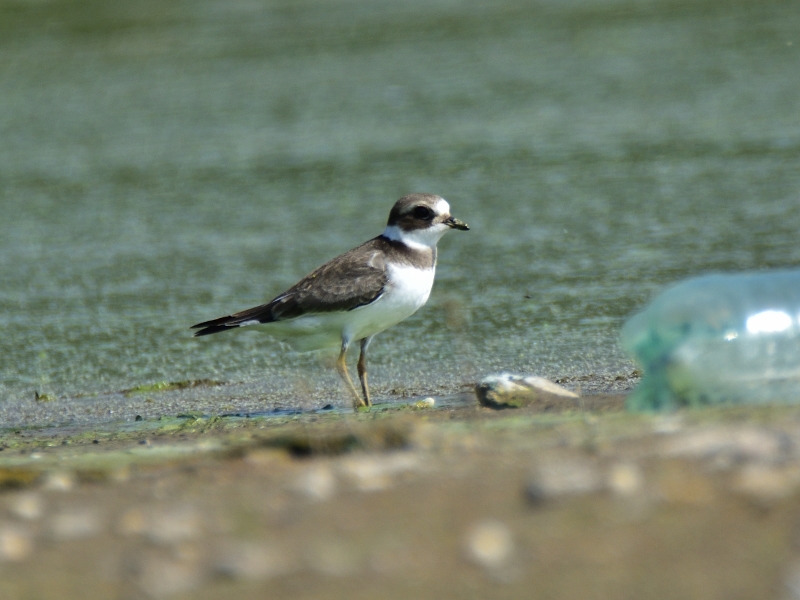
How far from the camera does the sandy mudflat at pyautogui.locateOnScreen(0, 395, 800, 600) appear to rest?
8.87 ft

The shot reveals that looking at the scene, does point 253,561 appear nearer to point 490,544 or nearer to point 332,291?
point 490,544

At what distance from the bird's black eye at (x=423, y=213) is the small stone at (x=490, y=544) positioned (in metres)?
3.32

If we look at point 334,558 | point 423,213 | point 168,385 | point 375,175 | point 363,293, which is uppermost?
point 375,175

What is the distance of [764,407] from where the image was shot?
353cm

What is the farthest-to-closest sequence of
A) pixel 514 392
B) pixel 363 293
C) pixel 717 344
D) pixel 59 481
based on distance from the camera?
pixel 363 293
pixel 514 392
pixel 717 344
pixel 59 481

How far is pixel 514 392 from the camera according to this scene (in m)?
4.96

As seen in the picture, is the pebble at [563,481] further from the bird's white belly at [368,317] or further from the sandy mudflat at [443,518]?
the bird's white belly at [368,317]

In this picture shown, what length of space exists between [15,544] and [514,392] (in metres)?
2.33

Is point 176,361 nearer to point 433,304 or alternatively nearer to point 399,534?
point 433,304

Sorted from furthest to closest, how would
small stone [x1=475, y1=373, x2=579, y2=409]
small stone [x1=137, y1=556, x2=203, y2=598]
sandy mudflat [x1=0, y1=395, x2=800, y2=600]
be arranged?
1. small stone [x1=475, y1=373, x2=579, y2=409]
2. small stone [x1=137, y1=556, x2=203, y2=598]
3. sandy mudflat [x1=0, y1=395, x2=800, y2=600]

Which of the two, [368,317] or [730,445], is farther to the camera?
[368,317]

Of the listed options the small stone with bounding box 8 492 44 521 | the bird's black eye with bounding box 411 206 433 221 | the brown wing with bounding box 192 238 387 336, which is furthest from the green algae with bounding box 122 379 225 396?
the small stone with bounding box 8 492 44 521

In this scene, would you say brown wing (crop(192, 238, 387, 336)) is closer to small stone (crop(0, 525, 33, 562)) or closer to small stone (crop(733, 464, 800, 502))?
small stone (crop(0, 525, 33, 562))

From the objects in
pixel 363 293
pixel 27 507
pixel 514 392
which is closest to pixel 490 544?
pixel 27 507
